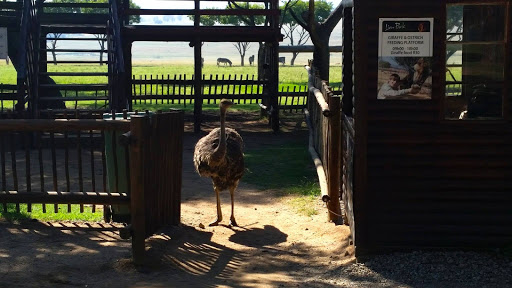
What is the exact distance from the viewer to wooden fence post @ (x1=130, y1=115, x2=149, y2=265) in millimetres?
7863

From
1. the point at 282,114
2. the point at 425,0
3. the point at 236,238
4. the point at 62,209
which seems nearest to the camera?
the point at 425,0

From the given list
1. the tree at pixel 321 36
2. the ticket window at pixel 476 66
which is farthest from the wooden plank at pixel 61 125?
the tree at pixel 321 36

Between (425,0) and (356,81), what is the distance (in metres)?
0.97

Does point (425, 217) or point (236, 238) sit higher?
point (425, 217)

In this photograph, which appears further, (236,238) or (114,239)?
(236,238)

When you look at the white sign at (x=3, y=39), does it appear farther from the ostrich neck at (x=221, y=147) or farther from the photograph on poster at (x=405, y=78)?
the photograph on poster at (x=405, y=78)

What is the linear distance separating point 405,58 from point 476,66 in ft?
2.22

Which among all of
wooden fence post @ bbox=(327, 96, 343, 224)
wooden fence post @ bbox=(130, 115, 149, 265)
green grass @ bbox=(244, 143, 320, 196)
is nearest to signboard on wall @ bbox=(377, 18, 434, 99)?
wooden fence post @ bbox=(327, 96, 343, 224)

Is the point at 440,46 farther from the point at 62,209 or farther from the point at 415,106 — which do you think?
the point at 62,209

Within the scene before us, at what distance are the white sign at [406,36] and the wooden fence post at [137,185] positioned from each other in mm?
2400

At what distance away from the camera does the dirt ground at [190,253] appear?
Result: 753 cm

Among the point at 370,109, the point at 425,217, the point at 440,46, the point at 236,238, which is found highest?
the point at 440,46

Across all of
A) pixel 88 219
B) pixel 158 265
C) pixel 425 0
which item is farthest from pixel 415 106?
pixel 88 219

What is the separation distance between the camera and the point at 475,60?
7.82 meters
